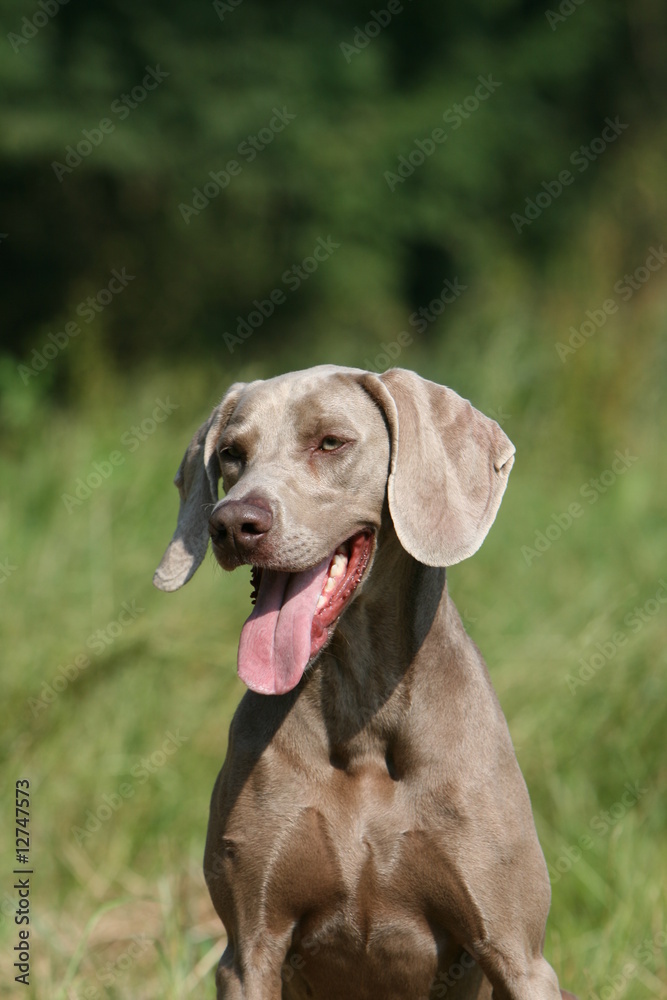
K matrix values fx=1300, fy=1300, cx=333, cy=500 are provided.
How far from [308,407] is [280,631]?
1.71 feet

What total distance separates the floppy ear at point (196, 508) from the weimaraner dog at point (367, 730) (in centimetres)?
13

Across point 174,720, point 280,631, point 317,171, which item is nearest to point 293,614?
point 280,631

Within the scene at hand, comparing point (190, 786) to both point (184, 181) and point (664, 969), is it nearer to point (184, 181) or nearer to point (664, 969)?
point (664, 969)

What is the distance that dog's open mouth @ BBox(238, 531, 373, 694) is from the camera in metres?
2.64

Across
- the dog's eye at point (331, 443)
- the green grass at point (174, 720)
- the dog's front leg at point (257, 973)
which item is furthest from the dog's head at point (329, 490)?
the green grass at point (174, 720)

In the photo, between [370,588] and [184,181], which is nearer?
[370,588]

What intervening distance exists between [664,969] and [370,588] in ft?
5.53

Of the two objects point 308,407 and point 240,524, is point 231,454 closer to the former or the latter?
point 308,407

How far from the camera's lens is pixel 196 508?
309cm

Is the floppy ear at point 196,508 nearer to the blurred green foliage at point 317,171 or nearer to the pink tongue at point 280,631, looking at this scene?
the pink tongue at point 280,631

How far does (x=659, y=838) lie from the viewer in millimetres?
4512

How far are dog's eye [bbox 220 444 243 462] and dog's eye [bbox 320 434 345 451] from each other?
208 millimetres

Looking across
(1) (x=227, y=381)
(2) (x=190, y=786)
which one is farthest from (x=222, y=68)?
(2) (x=190, y=786)

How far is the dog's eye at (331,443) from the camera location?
9.38 feet
